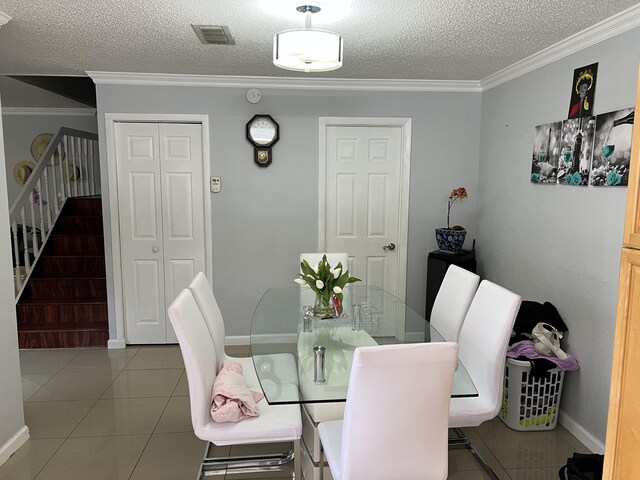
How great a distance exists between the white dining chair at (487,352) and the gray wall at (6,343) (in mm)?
2352

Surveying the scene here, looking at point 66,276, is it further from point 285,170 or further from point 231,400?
point 231,400

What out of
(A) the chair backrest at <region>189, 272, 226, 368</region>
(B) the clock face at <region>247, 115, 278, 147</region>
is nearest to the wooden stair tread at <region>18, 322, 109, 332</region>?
(A) the chair backrest at <region>189, 272, 226, 368</region>

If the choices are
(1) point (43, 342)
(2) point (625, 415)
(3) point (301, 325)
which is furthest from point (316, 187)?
(2) point (625, 415)

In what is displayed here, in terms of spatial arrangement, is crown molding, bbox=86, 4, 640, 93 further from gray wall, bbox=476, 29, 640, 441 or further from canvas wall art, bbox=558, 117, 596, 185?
canvas wall art, bbox=558, 117, 596, 185

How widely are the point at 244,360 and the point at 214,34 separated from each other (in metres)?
1.94

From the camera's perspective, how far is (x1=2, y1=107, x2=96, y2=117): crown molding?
6.34 metres

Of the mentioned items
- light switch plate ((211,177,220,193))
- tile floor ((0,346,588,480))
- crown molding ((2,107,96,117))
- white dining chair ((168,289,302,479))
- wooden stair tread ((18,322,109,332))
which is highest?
crown molding ((2,107,96,117))

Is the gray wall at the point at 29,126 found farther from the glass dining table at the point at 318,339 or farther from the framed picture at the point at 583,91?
the framed picture at the point at 583,91

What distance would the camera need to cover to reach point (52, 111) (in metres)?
6.39

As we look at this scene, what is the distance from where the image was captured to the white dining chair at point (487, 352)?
2.20m

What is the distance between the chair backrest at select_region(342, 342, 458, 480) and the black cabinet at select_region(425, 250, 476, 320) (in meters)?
2.37

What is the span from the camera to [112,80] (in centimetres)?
392

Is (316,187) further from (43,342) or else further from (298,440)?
(43,342)

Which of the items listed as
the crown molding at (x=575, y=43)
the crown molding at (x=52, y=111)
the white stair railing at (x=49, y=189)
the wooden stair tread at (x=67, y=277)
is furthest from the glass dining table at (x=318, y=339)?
the crown molding at (x=52, y=111)
